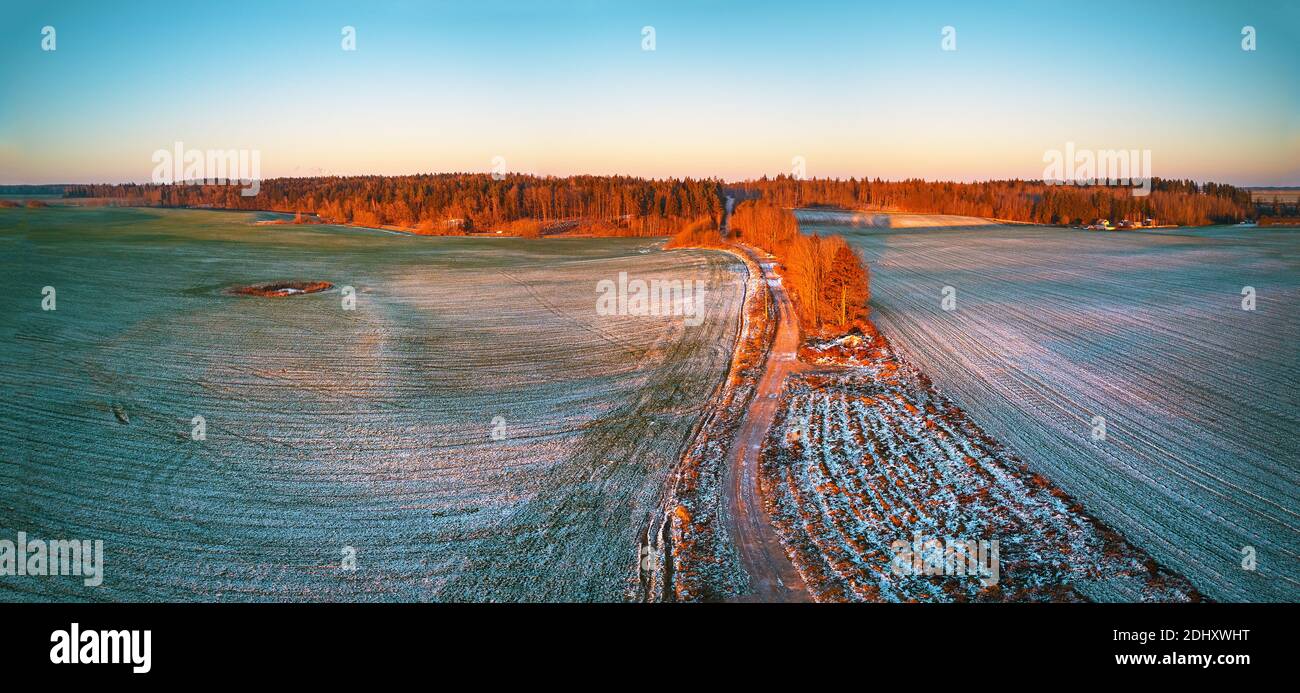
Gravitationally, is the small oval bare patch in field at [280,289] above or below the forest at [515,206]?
below

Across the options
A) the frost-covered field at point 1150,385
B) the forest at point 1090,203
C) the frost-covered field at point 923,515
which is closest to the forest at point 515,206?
the forest at point 1090,203

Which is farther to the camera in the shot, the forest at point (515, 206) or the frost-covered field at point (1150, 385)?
the forest at point (515, 206)

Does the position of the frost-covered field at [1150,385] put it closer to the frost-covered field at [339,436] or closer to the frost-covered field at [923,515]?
the frost-covered field at [923,515]

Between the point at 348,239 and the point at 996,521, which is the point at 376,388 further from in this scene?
the point at 348,239

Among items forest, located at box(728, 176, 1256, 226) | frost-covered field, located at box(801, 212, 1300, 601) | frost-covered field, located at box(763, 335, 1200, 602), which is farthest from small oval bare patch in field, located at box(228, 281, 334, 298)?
forest, located at box(728, 176, 1256, 226)

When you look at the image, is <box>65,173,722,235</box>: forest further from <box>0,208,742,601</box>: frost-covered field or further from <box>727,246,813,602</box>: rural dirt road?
<box>727,246,813,602</box>: rural dirt road

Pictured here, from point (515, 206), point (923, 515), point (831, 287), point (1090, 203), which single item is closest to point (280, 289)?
point (831, 287)
